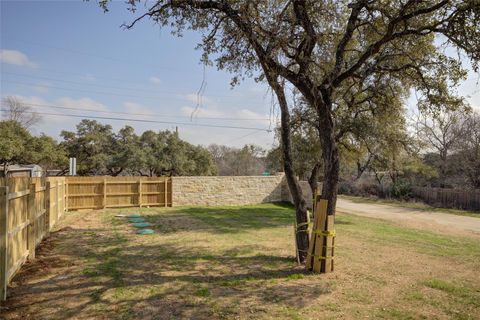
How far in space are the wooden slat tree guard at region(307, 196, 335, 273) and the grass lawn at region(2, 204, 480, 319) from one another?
0.24 meters

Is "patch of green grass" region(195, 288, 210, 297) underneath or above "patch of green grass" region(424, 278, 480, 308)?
above

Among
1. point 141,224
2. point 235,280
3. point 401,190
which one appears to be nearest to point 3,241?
point 235,280

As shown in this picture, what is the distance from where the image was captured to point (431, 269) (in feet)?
22.4

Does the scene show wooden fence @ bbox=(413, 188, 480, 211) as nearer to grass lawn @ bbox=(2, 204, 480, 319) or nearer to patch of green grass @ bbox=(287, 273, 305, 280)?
grass lawn @ bbox=(2, 204, 480, 319)

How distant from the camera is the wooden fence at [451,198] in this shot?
21.1 meters

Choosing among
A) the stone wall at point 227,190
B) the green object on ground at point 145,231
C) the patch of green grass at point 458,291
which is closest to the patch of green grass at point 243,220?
the stone wall at point 227,190

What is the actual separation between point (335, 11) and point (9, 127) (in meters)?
24.4

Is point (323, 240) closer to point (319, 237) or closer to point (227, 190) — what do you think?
point (319, 237)

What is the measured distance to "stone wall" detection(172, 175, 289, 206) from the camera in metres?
19.2

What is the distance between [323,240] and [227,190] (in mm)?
14180

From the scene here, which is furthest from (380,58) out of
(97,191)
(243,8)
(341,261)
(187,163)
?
(187,163)

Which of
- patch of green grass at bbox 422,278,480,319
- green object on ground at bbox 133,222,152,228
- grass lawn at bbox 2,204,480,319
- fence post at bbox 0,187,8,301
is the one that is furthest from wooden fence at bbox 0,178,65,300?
patch of green grass at bbox 422,278,480,319

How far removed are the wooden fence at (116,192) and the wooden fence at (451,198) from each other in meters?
17.4

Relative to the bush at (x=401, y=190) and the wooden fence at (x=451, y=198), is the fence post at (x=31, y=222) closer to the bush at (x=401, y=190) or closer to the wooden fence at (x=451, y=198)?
the wooden fence at (x=451, y=198)
